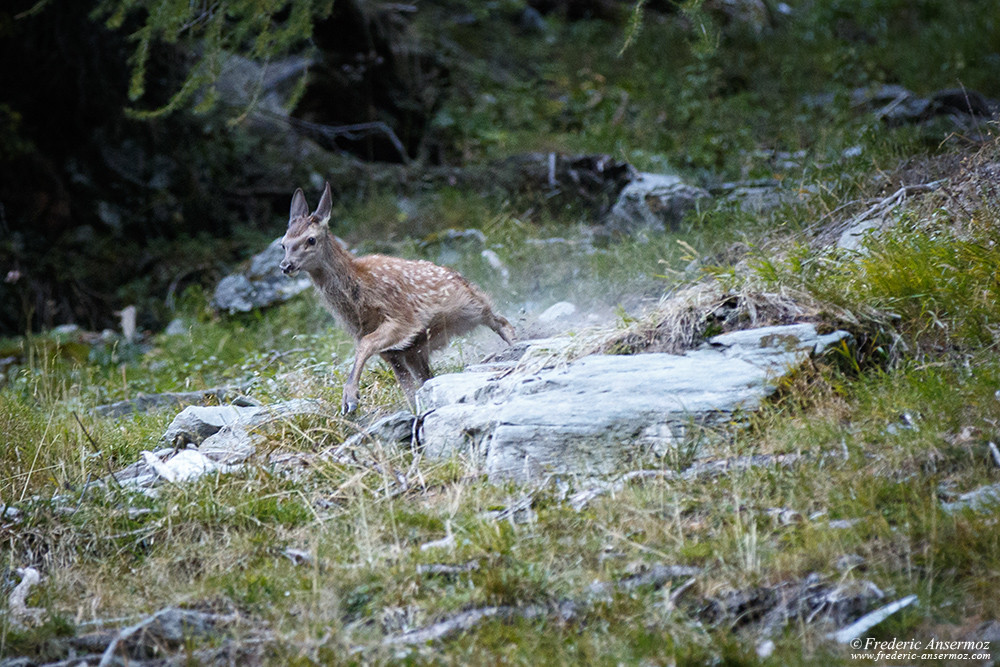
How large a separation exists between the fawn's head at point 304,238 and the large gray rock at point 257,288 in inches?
144

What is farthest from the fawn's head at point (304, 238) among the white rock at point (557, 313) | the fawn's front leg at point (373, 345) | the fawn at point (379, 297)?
the white rock at point (557, 313)

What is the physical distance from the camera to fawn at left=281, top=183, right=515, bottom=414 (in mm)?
6445

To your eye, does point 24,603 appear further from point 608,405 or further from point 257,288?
point 257,288

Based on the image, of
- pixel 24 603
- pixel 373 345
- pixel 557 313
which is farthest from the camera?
pixel 557 313

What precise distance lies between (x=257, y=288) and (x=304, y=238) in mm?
4453

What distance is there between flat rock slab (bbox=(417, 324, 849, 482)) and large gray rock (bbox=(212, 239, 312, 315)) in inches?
208

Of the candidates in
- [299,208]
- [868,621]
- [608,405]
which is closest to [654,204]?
[299,208]

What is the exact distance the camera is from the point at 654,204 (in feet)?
33.0

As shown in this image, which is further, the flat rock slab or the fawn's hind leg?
the fawn's hind leg

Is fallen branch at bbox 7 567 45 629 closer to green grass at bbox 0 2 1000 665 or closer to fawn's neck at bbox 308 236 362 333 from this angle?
green grass at bbox 0 2 1000 665

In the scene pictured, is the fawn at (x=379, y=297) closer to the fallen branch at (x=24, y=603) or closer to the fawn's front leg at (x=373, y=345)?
the fawn's front leg at (x=373, y=345)

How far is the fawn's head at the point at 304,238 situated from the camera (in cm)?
642

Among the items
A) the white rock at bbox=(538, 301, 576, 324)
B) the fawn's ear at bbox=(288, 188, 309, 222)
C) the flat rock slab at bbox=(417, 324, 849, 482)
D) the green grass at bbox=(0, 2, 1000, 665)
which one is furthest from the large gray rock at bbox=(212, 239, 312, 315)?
the flat rock slab at bbox=(417, 324, 849, 482)

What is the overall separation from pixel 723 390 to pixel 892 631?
1820 millimetres
